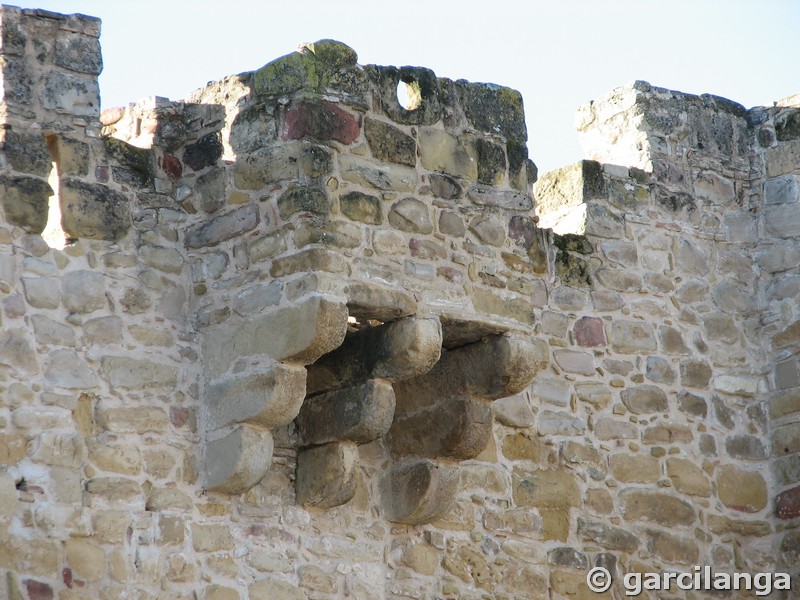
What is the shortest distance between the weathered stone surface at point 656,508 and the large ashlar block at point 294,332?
2041mm

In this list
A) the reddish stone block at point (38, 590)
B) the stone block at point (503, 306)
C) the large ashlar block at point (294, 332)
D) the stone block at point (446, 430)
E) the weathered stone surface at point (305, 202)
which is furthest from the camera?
the stone block at point (446, 430)

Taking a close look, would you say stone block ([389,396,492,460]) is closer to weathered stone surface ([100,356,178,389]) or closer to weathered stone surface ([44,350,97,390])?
weathered stone surface ([100,356,178,389])

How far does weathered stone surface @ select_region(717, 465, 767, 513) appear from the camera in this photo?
28.2ft

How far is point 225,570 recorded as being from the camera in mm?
7066

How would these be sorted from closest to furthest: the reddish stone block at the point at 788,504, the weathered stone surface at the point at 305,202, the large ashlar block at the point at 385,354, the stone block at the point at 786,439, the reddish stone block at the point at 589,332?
the weathered stone surface at the point at 305,202 < the large ashlar block at the point at 385,354 < the reddish stone block at the point at 589,332 < the reddish stone block at the point at 788,504 < the stone block at the point at 786,439

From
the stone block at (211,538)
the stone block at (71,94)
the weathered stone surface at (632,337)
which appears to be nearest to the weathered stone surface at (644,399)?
the weathered stone surface at (632,337)

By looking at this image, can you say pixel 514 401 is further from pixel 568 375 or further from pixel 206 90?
pixel 206 90

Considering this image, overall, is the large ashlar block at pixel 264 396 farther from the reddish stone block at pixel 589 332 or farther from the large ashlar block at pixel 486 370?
the reddish stone block at pixel 589 332

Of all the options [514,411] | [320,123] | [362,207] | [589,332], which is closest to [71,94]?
[320,123]

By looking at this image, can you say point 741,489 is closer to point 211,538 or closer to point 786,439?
point 786,439

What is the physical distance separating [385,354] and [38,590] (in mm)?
1647

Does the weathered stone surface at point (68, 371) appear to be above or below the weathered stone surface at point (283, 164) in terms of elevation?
below

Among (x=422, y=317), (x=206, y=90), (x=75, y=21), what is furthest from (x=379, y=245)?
(x=75, y=21)

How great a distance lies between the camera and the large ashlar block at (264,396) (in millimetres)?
6980
